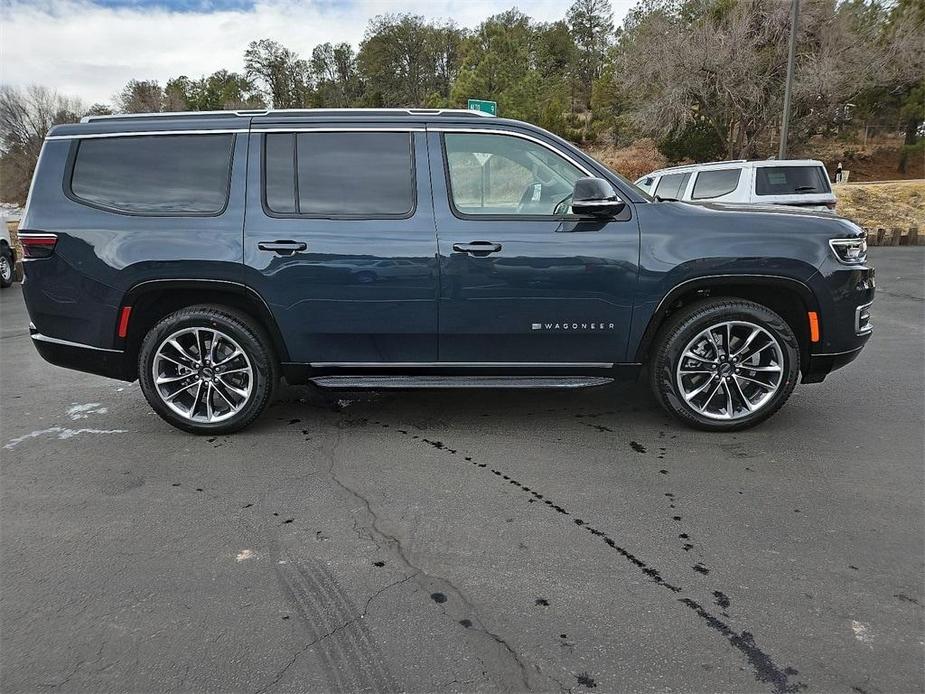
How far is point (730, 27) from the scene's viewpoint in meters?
28.1

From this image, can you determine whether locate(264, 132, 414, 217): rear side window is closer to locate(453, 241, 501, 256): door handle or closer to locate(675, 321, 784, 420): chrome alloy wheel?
locate(453, 241, 501, 256): door handle

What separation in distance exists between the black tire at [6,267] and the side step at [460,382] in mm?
11284

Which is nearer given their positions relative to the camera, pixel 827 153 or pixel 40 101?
pixel 827 153

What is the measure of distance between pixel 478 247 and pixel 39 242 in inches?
Result: 108

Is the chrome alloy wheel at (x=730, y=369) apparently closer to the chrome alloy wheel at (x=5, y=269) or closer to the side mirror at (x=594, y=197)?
the side mirror at (x=594, y=197)

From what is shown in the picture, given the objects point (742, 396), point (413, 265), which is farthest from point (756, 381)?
point (413, 265)

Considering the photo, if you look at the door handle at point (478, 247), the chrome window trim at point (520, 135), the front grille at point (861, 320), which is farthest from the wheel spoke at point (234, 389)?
the front grille at point (861, 320)

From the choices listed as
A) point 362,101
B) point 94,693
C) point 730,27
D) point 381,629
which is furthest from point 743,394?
point 362,101

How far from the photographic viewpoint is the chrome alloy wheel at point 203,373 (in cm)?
411

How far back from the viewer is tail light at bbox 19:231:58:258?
3957mm

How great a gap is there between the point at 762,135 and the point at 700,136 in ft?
9.51

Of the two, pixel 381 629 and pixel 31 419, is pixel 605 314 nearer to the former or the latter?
pixel 381 629

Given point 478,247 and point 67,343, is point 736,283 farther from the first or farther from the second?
point 67,343

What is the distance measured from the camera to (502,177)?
404 cm
